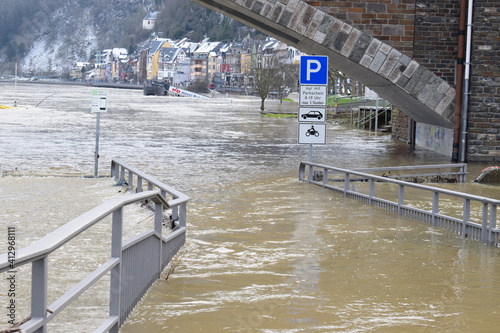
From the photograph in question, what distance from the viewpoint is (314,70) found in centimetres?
1902

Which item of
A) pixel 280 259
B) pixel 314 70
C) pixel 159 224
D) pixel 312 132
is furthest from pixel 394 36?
pixel 159 224

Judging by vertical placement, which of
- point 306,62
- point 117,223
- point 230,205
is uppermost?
point 306,62

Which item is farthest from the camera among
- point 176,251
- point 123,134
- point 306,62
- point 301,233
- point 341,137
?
point 341,137

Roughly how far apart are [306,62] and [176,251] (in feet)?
30.1

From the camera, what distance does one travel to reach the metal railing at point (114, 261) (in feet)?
14.6

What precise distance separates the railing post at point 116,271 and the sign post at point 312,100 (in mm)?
12668

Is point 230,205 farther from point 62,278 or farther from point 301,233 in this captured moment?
point 62,278

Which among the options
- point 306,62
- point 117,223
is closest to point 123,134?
point 306,62

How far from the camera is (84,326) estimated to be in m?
6.08

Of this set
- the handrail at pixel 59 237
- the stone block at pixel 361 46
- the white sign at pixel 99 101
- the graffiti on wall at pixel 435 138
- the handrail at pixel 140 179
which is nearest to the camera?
the handrail at pixel 59 237

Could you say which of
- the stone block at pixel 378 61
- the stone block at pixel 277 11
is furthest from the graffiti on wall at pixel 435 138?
the stone block at pixel 277 11

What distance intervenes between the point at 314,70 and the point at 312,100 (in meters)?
0.65

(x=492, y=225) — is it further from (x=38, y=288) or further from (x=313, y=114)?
(x=38, y=288)

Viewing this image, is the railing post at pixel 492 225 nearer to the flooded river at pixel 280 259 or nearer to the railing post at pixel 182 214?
the flooded river at pixel 280 259
